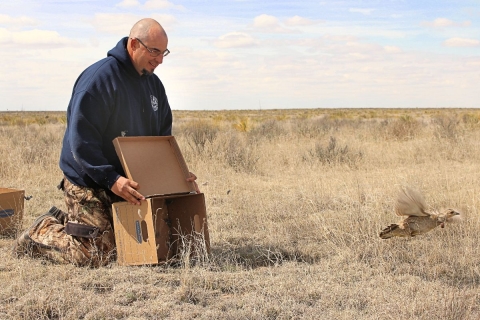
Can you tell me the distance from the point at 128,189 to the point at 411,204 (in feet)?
6.24

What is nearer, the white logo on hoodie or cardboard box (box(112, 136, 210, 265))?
cardboard box (box(112, 136, 210, 265))

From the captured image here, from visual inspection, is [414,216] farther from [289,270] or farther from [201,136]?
[201,136]

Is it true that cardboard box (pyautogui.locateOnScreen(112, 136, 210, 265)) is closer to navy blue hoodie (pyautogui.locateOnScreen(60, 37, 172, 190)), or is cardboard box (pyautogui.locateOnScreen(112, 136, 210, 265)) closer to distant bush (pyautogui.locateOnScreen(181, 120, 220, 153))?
navy blue hoodie (pyautogui.locateOnScreen(60, 37, 172, 190))

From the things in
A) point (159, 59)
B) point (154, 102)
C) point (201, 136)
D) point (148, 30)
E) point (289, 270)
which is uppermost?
point (148, 30)

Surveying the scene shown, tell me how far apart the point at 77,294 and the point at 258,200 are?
10.7 ft

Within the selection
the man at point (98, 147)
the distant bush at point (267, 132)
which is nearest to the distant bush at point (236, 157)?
the distant bush at point (267, 132)

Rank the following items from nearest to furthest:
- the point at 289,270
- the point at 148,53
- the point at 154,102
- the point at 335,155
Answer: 1. the point at 289,270
2. the point at 148,53
3. the point at 154,102
4. the point at 335,155

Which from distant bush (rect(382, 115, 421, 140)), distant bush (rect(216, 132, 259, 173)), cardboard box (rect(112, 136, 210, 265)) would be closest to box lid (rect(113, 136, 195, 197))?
cardboard box (rect(112, 136, 210, 265))

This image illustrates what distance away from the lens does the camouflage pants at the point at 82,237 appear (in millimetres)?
4176

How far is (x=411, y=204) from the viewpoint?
3752 mm

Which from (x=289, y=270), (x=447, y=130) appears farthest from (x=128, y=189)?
(x=447, y=130)

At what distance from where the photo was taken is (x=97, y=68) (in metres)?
4.25

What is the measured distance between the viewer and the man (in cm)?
402

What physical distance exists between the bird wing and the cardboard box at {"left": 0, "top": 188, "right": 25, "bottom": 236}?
3.37 meters
